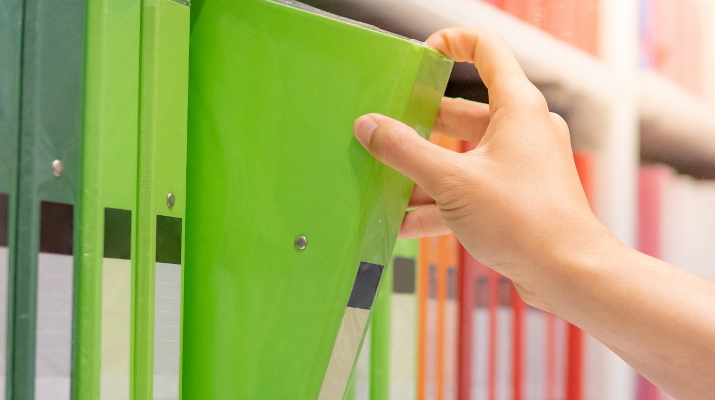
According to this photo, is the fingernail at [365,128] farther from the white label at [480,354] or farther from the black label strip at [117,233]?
the white label at [480,354]

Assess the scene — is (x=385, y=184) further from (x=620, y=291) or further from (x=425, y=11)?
(x=425, y=11)

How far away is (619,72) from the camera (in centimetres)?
125

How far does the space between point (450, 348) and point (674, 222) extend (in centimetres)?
78

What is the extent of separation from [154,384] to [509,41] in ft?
2.56

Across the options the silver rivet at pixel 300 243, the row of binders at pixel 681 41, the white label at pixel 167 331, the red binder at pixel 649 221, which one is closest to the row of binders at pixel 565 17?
the row of binders at pixel 681 41

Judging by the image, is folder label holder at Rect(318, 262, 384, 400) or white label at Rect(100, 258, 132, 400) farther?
folder label holder at Rect(318, 262, 384, 400)

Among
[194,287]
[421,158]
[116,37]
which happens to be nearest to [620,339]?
[421,158]

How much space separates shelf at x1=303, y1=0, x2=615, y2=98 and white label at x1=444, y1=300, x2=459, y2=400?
42 cm

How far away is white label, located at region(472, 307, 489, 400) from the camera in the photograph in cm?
100

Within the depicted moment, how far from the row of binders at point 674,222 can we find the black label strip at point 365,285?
0.95 m

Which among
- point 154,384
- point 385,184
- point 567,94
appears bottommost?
point 154,384

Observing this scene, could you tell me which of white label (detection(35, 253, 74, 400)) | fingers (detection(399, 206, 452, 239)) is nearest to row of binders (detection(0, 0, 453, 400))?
white label (detection(35, 253, 74, 400))

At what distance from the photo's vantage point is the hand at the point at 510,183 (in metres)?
0.55

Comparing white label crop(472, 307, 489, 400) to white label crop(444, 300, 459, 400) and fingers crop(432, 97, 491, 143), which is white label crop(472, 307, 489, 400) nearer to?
white label crop(444, 300, 459, 400)
